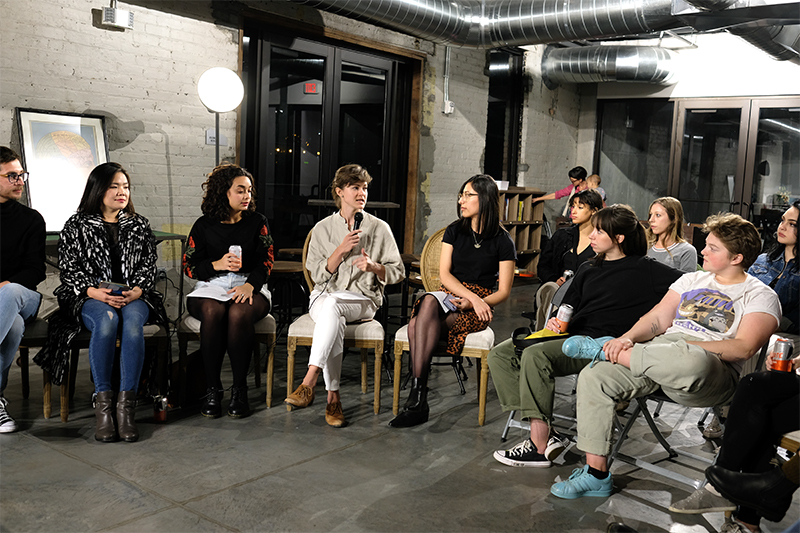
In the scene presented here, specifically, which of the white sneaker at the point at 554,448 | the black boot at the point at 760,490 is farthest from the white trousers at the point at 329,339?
the black boot at the point at 760,490

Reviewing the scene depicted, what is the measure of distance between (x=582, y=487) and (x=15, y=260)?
2.83 meters

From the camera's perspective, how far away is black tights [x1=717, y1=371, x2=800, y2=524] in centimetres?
243

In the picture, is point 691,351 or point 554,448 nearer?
point 691,351

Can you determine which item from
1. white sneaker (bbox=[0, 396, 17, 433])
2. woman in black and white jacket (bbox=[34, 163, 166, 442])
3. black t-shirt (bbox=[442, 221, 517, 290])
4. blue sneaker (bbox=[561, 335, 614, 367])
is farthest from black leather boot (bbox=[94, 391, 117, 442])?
blue sneaker (bbox=[561, 335, 614, 367])

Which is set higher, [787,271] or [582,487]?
[787,271]

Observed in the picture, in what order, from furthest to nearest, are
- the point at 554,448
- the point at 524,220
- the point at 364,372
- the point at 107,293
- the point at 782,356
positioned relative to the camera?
the point at 524,220
the point at 364,372
the point at 107,293
the point at 554,448
the point at 782,356

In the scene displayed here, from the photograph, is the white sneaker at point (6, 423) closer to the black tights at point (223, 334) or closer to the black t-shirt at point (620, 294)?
the black tights at point (223, 334)

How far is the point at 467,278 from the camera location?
3.74 m

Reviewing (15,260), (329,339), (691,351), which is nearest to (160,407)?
(329,339)

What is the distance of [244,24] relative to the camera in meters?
5.86

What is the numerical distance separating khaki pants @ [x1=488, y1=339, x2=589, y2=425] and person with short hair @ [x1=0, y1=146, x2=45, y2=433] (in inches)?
88.8

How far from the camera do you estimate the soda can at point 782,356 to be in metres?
2.48

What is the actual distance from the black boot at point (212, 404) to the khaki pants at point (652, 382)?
5.87 ft

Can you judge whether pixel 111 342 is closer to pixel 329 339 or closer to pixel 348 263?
pixel 329 339
